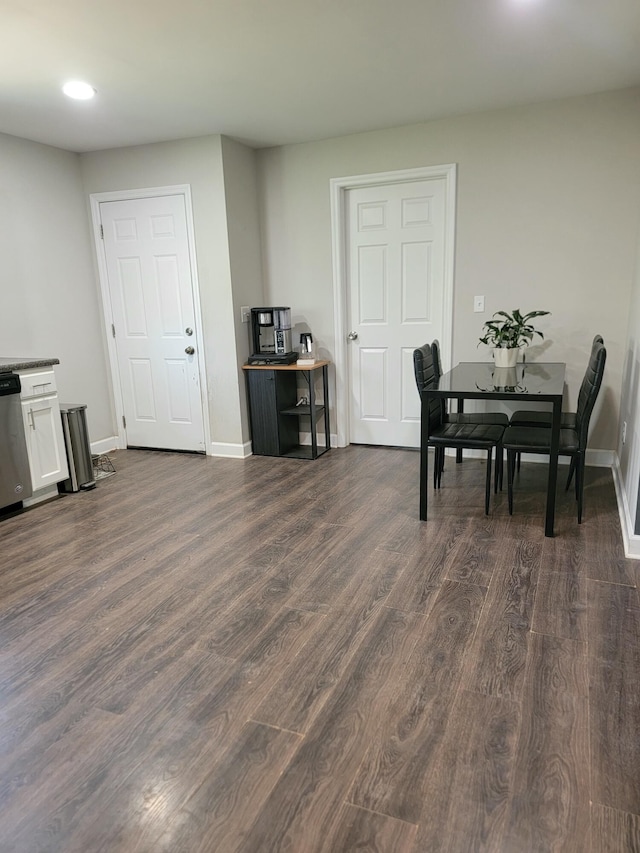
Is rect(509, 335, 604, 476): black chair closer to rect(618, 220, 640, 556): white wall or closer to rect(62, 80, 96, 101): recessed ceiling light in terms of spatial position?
rect(618, 220, 640, 556): white wall

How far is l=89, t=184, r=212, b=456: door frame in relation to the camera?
448cm

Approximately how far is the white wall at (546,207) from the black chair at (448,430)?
37.2 inches

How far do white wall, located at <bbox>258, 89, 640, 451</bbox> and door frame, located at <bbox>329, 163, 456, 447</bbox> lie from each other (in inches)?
2.1

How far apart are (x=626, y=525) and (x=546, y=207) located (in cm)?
228

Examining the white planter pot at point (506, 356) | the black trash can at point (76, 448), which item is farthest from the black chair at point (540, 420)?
the black trash can at point (76, 448)

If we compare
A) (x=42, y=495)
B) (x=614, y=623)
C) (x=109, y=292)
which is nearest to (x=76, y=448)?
(x=42, y=495)

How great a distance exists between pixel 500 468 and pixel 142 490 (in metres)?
2.47

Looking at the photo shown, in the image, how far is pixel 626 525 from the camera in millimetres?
2904

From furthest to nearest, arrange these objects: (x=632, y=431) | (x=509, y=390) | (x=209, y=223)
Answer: (x=209, y=223) < (x=632, y=431) < (x=509, y=390)

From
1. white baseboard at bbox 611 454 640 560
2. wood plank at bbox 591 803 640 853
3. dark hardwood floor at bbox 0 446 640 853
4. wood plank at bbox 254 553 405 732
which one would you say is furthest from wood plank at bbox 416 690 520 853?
white baseboard at bbox 611 454 640 560

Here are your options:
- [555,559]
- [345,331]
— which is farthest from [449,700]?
[345,331]

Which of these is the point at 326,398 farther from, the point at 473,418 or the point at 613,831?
the point at 613,831

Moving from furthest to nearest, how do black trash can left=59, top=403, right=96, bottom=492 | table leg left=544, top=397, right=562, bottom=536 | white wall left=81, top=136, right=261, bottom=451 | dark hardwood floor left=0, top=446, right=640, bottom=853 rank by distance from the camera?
white wall left=81, top=136, right=261, bottom=451 → black trash can left=59, top=403, right=96, bottom=492 → table leg left=544, top=397, right=562, bottom=536 → dark hardwood floor left=0, top=446, right=640, bottom=853

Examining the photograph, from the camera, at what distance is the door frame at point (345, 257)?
13.7 ft
